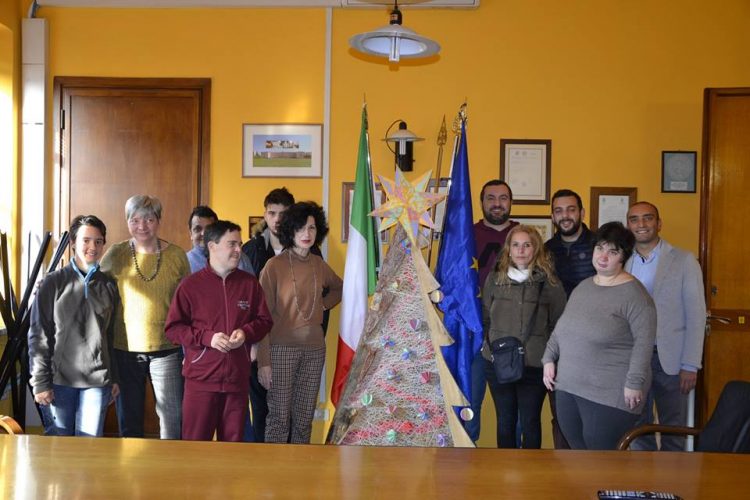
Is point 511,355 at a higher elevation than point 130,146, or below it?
below

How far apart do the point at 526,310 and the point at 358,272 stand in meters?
0.94

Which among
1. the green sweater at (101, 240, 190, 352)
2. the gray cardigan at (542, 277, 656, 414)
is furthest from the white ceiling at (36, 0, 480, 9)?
the gray cardigan at (542, 277, 656, 414)

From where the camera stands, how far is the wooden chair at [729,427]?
2.20m

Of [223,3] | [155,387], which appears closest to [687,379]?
[155,387]

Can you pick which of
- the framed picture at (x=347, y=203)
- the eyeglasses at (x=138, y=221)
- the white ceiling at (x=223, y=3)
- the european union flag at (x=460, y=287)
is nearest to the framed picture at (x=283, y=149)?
the framed picture at (x=347, y=203)

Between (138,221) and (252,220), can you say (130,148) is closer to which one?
(252,220)

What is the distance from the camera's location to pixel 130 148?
14.5 ft

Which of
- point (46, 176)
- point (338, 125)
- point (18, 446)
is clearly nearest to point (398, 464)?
point (18, 446)

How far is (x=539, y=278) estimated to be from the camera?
10.5 ft

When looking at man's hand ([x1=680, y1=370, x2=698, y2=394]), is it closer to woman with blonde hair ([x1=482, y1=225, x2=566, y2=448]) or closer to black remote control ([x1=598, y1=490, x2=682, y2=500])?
woman with blonde hair ([x1=482, y1=225, x2=566, y2=448])

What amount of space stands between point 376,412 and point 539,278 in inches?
38.4

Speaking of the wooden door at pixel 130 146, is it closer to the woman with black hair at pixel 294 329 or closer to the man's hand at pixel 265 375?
the woman with black hair at pixel 294 329

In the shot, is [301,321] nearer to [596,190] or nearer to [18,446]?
[18,446]

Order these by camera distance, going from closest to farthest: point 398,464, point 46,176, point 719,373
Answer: point 398,464
point 719,373
point 46,176
